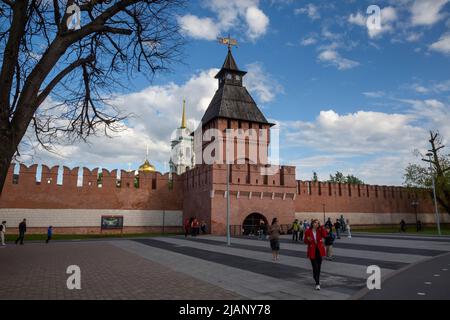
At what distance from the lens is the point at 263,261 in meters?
13.1

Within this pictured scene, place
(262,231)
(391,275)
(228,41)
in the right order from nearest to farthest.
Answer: (391,275)
(262,231)
(228,41)

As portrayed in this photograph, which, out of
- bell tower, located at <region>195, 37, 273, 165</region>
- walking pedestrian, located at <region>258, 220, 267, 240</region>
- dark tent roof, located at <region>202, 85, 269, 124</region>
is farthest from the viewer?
dark tent roof, located at <region>202, 85, 269, 124</region>

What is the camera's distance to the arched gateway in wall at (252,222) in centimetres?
3369

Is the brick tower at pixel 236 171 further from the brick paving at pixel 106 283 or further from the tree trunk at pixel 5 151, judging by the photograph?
the tree trunk at pixel 5 151

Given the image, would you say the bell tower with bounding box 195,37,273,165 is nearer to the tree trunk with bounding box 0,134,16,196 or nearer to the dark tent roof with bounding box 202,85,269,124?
the dark tent roof with bounding box 202,85,269,124

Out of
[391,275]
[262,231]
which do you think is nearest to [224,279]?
[391,275]

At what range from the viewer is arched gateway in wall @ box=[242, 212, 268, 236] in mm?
33694

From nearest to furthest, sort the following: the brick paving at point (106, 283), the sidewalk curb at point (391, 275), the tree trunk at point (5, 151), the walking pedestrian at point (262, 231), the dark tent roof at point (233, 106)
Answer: the tree trunk at point (5, 151), the sidewalk curb at point (391, 275), the brick paving at point (106, 283), the walking pedestrian at point (262, 231), the dark tent roof at point (233, 106)

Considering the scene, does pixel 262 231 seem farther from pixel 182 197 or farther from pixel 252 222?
pixel 182 197

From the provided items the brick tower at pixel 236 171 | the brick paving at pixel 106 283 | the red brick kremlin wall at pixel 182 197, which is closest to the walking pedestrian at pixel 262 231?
the brick tower at pixel 236 171

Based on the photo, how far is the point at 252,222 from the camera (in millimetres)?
34250

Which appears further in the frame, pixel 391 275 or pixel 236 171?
pixel 236 171

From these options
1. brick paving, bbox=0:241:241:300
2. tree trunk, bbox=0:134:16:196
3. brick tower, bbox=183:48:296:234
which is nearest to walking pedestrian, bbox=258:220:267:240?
brick tower, bbox=183:48:296:234

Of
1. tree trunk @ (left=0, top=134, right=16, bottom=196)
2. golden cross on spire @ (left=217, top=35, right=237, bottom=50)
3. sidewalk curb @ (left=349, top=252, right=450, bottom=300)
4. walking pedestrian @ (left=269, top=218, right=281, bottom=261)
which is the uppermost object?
golden cross on spire @ (left=217, top=35, right=237, bottom=50)
